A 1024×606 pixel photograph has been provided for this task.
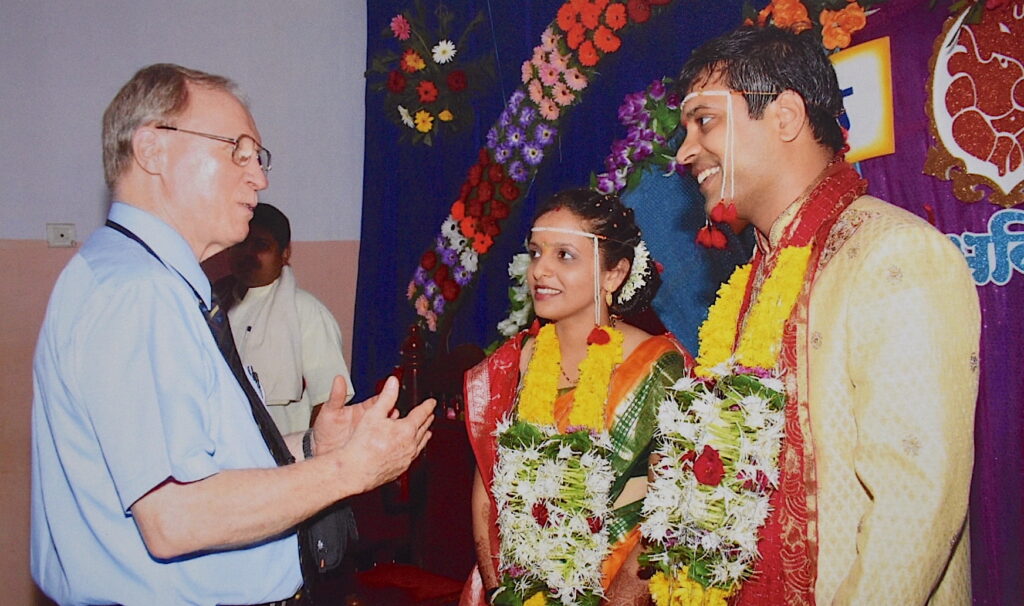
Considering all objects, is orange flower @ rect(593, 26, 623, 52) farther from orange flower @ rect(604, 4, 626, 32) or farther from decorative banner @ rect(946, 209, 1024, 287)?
decorative banner @ rect(946, 209, 1024, 287)

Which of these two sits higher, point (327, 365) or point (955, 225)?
point (955, 225)

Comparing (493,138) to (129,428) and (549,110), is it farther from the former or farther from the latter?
(129,428)

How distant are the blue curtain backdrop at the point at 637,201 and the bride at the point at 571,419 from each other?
779mm

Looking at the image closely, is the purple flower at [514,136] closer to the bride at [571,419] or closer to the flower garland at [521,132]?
the flower garland at [521,132]

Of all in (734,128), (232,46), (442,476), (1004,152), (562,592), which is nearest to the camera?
(734,128)

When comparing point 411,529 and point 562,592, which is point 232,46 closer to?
point 411,529

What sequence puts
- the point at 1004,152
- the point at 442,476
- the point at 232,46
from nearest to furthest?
the point at 1004,152
the point at 442,476
the point at 232,46

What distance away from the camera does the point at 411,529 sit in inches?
159

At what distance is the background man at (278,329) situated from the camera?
4.42m

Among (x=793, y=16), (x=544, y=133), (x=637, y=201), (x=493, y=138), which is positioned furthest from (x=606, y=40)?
(x=793, y=16)

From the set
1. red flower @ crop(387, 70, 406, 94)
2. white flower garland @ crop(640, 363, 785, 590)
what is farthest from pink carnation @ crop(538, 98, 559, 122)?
white flower garland @ crop(640, 363, 785, 590)

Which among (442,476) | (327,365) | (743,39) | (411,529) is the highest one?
(743,39)

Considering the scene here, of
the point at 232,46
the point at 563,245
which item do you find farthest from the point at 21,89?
the point at 563,245

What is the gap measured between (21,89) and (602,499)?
160 inches
